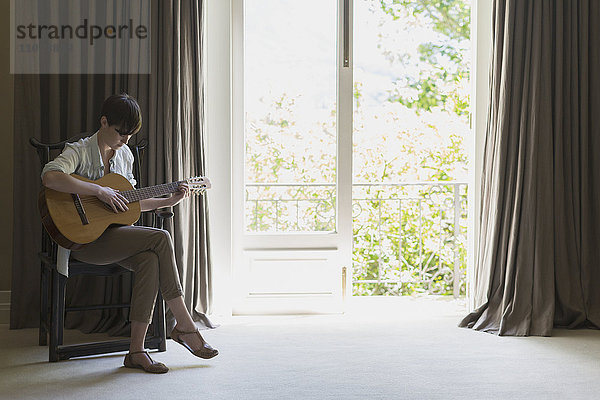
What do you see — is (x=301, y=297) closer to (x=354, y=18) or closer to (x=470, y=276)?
(x=470, y=276)

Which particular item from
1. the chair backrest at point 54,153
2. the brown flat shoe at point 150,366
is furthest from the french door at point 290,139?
the brown flat shoe at point 150,366

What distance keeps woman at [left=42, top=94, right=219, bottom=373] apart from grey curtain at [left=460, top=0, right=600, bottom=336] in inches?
63.3

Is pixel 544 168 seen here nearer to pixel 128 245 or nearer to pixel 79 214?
pixel 128 245

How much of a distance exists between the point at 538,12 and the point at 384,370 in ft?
6.66

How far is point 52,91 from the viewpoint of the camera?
3395mm

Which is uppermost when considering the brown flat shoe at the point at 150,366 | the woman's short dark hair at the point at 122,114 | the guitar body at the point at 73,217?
the woman's short dark hair at the point at 122,114

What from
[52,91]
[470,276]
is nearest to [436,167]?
[470,276]

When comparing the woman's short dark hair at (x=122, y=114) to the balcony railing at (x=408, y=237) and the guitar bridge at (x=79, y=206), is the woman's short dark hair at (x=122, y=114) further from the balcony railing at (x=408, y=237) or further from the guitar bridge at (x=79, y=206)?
the balcony railing at (x=408, y=237)

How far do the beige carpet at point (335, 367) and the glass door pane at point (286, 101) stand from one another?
2.80 feet

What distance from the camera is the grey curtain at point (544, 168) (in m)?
3.42

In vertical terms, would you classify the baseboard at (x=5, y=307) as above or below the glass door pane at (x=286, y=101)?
below

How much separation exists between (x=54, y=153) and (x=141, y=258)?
1021 mm

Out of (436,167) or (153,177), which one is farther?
(436,167)

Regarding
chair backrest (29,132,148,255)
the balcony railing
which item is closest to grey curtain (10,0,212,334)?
chair backrest (29,132,148,255)
